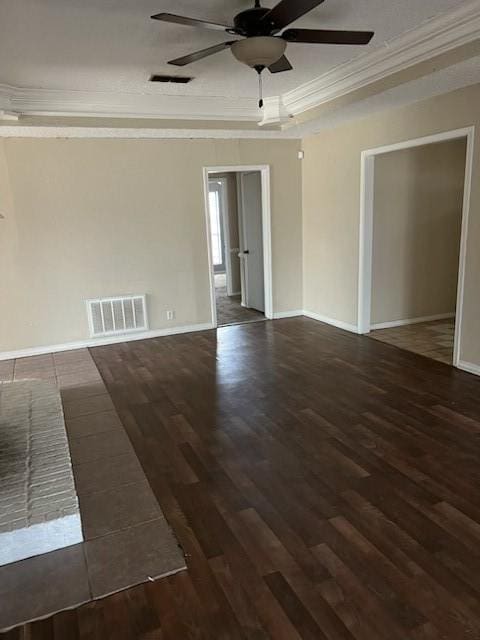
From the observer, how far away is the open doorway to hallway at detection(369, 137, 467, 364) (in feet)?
18.6

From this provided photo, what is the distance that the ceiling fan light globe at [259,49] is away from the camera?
269 cm

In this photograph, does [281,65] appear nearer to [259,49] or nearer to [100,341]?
[259,49]

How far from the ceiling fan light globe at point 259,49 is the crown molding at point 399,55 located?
4.34 ft

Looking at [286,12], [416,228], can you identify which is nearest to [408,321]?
[416,228]

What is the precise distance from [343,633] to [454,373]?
3161 mm

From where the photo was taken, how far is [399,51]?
3.69 metres

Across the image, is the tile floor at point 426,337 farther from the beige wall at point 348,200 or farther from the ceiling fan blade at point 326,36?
the ceiling fan blade at point 326,36

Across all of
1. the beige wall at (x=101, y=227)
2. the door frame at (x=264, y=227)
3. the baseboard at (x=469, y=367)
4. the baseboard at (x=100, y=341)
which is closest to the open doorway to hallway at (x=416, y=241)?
the baseboard at (x=469, y=367)

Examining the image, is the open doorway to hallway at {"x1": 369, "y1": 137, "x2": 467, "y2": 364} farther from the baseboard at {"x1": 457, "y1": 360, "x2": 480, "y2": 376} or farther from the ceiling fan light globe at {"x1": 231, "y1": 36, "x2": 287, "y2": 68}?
the ceiling fan light globe at {"x1": 231, "y1": 36, "x2": 287, "y2": 68}

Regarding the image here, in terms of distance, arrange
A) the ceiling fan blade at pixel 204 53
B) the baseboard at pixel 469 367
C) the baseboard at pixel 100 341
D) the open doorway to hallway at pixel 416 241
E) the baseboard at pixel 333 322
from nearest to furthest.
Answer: the ceiling fan blade at pixel 204 53 → the baseboard at pixel 469 367 → the baseboard at pixel 100 341 → the open doorway to hallway at pixel 416 241 → the baseboard at pixel 333 322

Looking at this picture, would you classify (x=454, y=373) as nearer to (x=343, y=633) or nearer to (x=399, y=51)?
(x=399, y=51)

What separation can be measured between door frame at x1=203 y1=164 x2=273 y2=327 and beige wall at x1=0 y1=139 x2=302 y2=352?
0.24 feet

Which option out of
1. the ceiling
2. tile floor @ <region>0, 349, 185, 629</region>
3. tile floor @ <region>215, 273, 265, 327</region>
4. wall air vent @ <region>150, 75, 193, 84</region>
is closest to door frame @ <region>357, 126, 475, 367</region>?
the ceiling

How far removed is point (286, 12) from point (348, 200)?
343 cm
